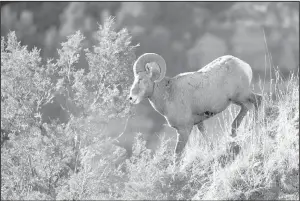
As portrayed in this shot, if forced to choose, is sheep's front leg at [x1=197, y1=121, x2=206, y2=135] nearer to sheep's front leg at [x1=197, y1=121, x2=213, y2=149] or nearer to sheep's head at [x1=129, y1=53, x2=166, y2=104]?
sheep's front leg at [x1=197, y1=121, x2=213, y2=149]

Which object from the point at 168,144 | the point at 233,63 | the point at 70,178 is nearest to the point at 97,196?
the point at 70,178

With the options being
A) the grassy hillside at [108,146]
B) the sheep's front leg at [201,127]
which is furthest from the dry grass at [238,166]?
the sheep's front leg at [201,127]

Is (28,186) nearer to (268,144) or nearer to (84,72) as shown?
(84,72)

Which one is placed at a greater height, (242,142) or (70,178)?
(242,142)

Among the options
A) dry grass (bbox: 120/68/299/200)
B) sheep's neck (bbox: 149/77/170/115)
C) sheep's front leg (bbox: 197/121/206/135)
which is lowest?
dry grass (bbox: 120/68/299/200)

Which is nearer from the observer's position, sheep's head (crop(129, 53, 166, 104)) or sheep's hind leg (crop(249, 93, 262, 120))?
sheep's head (crop(129, 53, 166, 104))

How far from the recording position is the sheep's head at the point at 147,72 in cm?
651

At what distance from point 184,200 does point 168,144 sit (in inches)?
25.2

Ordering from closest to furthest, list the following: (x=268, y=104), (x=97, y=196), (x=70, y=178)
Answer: (x=97, y=196), (x=70, y=178), (x=268, y=104)

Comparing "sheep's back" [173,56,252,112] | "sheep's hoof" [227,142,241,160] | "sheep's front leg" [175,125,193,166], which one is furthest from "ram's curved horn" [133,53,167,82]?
"sheep's hoof" [227,142,241,160]

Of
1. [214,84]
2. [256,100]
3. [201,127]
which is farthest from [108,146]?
[256,100]

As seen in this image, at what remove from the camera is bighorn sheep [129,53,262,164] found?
6625 millimetres

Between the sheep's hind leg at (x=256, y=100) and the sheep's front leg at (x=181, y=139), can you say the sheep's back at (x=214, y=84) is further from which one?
the sheep's front leg at (x=181, y=139)

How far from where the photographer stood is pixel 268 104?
24.0ft
